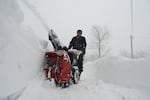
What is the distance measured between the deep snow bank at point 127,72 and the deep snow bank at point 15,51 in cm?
361

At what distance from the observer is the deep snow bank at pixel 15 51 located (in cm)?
529

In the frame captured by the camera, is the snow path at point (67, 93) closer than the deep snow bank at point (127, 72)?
Yes

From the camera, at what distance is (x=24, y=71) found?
610 cm

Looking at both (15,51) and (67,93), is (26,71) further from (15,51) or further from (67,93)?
(67,93)

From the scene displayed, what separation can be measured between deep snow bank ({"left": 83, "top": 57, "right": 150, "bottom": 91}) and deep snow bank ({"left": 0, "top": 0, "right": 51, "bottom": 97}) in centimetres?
361

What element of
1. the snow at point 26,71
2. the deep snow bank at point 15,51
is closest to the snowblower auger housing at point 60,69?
the snow at point 26,71

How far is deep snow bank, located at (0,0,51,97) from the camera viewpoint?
529cm

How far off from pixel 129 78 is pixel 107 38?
38897 millimetres

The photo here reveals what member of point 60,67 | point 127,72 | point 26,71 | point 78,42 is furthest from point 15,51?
point 127,72

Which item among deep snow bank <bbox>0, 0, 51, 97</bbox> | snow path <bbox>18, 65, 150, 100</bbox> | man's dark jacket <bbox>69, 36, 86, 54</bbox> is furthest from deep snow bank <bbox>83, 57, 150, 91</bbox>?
deep snow bank <bbox>0, 0, 51, 97</bbox>

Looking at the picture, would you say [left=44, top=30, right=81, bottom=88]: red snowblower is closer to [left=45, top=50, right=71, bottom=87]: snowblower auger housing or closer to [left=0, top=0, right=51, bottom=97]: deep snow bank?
[left=45, top=50, right=71, bottom=87]: snowblower auger housing

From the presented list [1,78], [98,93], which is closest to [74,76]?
[98,93]

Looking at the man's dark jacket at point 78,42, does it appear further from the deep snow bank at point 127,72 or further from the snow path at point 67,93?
the deep snow bank at point 127,72

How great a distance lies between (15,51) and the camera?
19.3 feet
